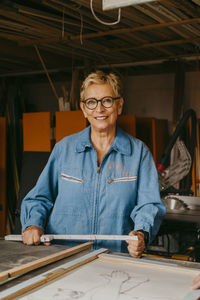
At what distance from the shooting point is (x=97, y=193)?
219cm

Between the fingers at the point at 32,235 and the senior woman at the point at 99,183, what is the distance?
0.07 ft

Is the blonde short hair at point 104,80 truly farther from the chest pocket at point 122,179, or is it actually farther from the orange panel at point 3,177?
the orange panel at point 3,177

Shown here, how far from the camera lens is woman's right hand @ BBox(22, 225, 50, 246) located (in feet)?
6.47

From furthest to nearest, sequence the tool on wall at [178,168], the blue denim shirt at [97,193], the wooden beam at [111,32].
Result: the tool on wall at [178,168]
the wooden beam at [111,32]
the blue denim shirt at [97,193]

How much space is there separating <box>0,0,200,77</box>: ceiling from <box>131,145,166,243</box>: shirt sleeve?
130cm

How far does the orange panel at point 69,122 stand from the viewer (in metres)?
4.14

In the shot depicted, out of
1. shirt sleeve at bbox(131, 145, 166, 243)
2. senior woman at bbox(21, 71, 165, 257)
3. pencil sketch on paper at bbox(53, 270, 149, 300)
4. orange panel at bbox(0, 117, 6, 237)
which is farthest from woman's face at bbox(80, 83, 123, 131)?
orange panel at bbox(0, 117, 6, 237)

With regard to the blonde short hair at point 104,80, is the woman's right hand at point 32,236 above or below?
below

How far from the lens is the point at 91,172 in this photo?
2.25 metres

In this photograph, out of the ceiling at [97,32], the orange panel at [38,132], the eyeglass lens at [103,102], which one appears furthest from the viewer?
the orange panel at [38,132]

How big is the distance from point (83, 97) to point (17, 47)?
249cm

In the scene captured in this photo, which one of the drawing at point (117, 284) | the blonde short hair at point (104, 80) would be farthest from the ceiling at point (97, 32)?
the drawing at point (117, 284)

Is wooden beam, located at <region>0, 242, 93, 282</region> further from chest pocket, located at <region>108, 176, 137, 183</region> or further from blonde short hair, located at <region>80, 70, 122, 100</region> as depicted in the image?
blonde short hair, located at <region>80, 70, 122, 100</region>

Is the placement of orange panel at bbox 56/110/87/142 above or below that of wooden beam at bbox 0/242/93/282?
above
